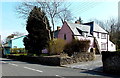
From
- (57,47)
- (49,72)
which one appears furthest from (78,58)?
(49,72)

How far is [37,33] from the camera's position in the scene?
3456 centimetres

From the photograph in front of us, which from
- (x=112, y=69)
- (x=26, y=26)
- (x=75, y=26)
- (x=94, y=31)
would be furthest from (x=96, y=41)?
(x=112, y=69)

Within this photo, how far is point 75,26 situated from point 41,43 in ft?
36.7

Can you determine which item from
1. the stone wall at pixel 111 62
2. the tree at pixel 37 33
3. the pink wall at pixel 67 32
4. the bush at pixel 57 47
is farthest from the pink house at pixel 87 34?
the stone wall at pixel 111 62

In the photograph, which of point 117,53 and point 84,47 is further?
point 84,47

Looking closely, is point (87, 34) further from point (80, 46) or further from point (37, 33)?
point (80, 46)

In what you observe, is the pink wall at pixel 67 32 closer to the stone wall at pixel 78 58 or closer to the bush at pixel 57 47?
the bush at pixel 57 47

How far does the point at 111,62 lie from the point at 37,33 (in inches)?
862

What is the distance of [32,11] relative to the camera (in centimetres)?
3228

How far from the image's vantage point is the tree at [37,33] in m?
33.9

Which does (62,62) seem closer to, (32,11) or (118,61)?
(118,61)

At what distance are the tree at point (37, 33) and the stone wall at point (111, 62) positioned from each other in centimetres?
1939

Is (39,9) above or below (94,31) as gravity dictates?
above

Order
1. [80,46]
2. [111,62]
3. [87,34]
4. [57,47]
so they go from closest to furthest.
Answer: [111,62] < [80,46] < [57,47] < [87,34]
